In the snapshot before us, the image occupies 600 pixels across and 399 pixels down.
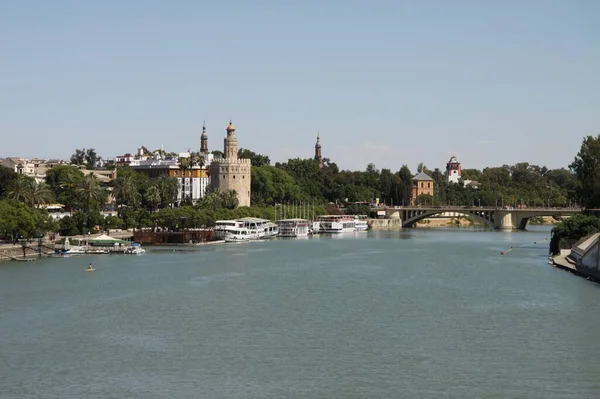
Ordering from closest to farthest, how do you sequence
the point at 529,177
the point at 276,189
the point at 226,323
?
the point at 226,323 < the point at 276,189 < the point at 529,177

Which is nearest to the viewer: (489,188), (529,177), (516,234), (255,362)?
(255,362)

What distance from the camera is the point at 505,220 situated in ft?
346

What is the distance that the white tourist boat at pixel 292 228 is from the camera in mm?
92188

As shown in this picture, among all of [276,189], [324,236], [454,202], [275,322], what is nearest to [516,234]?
[324,236]

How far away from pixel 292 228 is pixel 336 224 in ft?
37.7

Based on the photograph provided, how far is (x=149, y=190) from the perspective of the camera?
89.3m

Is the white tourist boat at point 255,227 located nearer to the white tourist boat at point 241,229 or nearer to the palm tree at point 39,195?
the white tourist boat at point 241,229

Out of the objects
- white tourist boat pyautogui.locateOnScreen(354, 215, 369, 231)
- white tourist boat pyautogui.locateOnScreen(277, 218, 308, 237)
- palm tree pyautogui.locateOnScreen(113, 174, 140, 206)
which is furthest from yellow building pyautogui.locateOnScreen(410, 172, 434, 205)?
palm tree pyautogui.locateOnScreen(113, 174, 140, 206)

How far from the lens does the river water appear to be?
2444 cm

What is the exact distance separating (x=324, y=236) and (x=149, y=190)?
55.0 feet

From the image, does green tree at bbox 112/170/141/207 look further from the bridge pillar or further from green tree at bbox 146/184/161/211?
the bridge pillar

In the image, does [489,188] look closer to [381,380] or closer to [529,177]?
[529,177]

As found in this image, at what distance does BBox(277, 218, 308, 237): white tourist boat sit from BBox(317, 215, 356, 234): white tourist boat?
8.16 metres

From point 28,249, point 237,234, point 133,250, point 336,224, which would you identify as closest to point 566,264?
point 133,250
